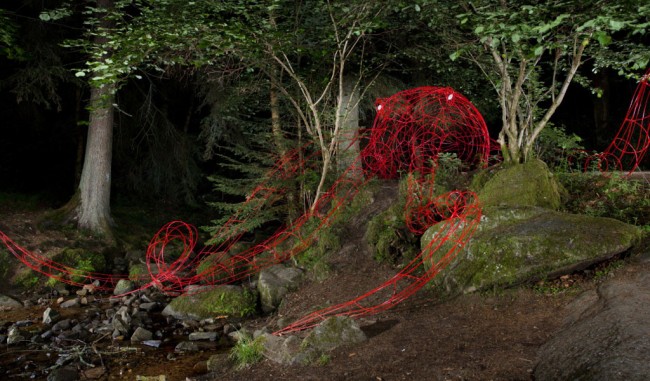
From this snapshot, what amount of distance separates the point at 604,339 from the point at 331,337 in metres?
2.29

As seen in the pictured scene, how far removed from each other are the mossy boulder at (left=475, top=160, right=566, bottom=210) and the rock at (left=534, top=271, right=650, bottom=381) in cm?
193

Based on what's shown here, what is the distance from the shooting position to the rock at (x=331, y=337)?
4574 mm

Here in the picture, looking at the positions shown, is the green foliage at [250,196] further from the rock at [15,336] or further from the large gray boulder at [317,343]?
the large gray boulder at [317,343]

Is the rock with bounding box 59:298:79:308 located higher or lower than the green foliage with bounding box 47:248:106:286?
lower

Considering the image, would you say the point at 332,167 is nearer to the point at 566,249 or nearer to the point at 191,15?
the point at 191,15

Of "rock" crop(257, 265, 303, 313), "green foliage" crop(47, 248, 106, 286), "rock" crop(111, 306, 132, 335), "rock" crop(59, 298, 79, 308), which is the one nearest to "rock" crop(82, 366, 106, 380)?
"rock" crop(111, 306, 132, 335)

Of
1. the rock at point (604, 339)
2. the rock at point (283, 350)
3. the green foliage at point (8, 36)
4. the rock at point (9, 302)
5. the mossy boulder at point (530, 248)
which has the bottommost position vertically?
the rock at point (9, 302)

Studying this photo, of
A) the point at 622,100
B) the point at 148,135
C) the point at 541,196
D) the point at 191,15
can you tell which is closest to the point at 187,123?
the point at 148,135

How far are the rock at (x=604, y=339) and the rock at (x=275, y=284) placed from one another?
4.10 m

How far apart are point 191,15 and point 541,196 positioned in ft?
17.3

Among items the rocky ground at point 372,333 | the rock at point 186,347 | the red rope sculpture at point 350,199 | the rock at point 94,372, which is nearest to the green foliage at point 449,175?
the red rope sculpture at point 350,199

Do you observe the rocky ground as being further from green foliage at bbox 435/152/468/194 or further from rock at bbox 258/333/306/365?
green foliage at bbox 435/152/468/194

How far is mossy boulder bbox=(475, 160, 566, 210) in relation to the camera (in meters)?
6.31

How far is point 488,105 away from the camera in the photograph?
1155cm
